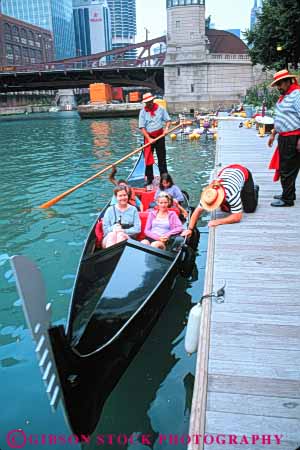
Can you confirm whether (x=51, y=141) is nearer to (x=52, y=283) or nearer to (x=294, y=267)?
(x=52, y=283)

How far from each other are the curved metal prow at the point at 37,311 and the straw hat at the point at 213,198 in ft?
9.66

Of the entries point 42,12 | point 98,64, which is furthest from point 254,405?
point 42,12

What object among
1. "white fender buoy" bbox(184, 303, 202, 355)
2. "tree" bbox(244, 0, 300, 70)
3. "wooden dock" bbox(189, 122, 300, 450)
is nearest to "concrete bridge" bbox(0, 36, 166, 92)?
"tree" bbox(244, 0, 300, 70)

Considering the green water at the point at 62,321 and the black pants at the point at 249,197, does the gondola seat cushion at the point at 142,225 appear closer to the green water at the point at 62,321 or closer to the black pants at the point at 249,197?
the green water at the point at 62,321

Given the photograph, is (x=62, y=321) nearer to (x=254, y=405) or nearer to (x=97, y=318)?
(x=97, y=318)

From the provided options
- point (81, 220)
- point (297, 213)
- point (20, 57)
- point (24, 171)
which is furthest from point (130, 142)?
point (20, 57)

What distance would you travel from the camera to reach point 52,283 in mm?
5312

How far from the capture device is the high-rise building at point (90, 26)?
165625 millimetres

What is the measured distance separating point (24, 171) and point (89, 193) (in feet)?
14.7

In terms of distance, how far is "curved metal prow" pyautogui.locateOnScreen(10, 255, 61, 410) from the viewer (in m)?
2.05

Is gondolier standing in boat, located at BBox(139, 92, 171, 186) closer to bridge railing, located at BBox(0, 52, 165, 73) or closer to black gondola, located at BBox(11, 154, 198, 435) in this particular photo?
black gondola, located at BBox(11, 154, 198, 435)

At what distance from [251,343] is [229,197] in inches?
96.7

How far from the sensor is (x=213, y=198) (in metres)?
4.87

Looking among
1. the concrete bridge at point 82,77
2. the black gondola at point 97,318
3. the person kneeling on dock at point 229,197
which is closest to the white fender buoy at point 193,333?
the black gondola at point 97,318
